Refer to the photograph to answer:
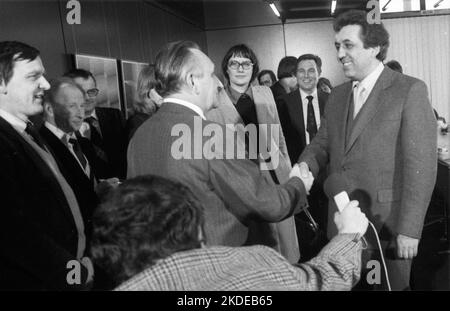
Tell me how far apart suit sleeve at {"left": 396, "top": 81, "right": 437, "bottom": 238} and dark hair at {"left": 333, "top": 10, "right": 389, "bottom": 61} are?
27 centimetres

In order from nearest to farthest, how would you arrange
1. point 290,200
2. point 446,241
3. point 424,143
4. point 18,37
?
point 290,200 → point 424,143 → point 18,37 → point 446,241

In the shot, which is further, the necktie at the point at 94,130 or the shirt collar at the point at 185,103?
the necktie at the point at 94,130

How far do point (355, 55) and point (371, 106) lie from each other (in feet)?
0.76

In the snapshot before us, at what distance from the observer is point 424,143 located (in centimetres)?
160

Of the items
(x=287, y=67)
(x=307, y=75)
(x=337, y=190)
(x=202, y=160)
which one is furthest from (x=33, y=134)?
(x=287, y=67)

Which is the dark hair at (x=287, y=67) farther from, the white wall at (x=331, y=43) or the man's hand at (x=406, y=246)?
the white wall at (x=331, y=43)

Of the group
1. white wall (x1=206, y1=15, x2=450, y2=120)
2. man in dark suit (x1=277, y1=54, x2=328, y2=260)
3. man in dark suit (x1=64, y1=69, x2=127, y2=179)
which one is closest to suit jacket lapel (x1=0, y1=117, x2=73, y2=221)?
man in dark suit (x1=64, y1=69, x2=127, y2=179)

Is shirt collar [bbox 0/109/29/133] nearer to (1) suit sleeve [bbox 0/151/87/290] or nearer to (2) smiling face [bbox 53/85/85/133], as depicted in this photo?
(1) suit sleeve [bbox 0/151/87/290]

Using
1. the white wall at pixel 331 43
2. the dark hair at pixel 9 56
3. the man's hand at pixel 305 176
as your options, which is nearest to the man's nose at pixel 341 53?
the man's hand at pixel 305 176

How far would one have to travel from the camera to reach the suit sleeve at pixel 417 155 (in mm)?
1600
